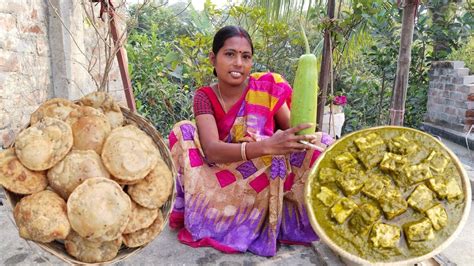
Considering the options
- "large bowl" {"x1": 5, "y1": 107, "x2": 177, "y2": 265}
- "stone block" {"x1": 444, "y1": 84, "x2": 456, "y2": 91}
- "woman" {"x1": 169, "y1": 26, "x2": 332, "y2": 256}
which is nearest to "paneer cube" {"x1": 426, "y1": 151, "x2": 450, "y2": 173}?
"woman" {"x1": 169, "y1": 26, "x2": 332, "y2": 256}

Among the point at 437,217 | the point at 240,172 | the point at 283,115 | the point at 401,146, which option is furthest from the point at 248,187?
the point at 437,217

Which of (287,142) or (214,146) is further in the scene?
(214,146)

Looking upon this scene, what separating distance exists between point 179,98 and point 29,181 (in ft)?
12.8

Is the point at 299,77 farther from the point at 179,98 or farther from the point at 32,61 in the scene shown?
the point at 179,98

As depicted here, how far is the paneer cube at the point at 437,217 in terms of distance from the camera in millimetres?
1600

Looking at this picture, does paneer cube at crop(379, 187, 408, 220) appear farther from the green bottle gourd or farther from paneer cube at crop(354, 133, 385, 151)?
the green bottle gourd

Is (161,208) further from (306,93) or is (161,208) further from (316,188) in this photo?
(306,93)

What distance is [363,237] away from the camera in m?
1.61

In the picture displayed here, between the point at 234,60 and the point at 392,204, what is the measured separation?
115 centimetres

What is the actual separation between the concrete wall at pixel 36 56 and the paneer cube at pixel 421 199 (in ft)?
6.16

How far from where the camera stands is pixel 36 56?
2.83 meters

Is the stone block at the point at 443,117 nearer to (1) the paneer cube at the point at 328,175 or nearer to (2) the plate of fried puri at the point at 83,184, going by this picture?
(1) the paneer cube at the point at 328,175

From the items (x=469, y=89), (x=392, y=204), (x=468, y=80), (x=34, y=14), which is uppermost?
(x=34, y=14)

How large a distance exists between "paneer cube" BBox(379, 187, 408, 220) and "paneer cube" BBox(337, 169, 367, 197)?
113 millimetres
